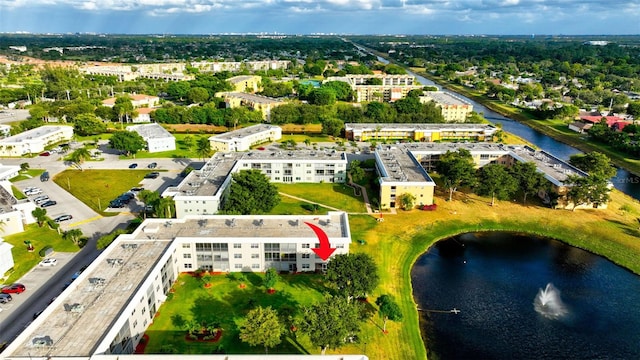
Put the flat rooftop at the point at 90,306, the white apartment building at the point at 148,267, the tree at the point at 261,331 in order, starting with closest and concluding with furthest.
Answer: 1. the flat rooftop at the point at 90,306
2. the white apartment building at the point at 148,267
3. the tree at the point at 261,331

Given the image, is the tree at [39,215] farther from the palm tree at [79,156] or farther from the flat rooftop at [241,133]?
the flat rooftop at [241,133]

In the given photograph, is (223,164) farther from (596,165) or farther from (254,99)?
(254,99)

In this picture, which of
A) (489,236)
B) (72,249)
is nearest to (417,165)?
(489,236)

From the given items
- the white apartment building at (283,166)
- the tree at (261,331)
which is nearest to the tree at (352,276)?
the tree at (261,331)

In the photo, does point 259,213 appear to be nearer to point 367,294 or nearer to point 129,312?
point 367,294

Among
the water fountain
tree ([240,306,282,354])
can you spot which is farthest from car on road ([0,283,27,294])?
the water fountain

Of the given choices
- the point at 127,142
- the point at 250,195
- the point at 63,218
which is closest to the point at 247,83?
the point at 127,142

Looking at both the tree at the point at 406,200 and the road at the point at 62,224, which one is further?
the tree at the point at 406,200
